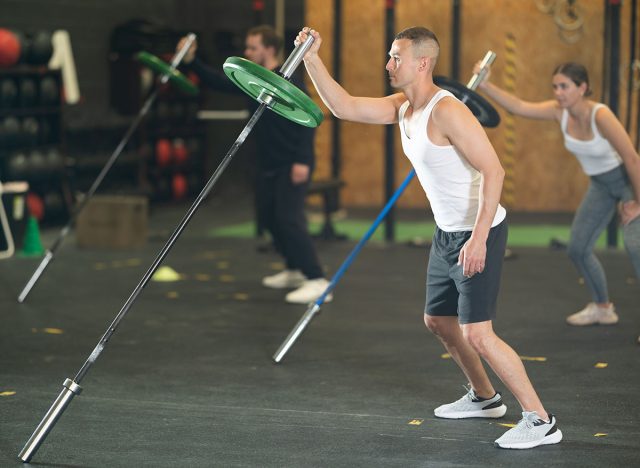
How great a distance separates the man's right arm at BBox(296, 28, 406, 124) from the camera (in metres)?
3.94

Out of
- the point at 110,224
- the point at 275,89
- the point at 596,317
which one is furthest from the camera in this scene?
the point at 110,224

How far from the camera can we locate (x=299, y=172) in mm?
6535

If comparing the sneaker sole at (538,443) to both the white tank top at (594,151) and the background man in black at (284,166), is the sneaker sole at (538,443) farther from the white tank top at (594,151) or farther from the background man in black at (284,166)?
the background man in black at (284,166)

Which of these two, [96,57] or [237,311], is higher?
[96,57]

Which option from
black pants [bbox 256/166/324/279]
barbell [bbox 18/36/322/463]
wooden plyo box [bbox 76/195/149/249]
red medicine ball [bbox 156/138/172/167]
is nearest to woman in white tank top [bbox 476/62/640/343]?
A: black pants [bbox 256/166/324/279]

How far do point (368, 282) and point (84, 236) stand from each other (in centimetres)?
269

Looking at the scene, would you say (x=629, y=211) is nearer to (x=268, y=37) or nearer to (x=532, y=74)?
(x=268, y=37)

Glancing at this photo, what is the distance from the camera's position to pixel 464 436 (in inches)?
158

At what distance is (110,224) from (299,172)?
9.18 ft

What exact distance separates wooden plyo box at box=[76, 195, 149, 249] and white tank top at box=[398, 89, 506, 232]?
5.24 metres

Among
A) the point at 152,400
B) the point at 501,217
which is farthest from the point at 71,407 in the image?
the point at 501,217

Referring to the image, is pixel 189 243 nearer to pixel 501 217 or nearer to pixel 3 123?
pixel 3 123

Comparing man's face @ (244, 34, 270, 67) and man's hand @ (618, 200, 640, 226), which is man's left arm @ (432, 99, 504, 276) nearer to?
man's hand @ (618, 200, 640, 226)

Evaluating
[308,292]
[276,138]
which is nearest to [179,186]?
[276,138]
